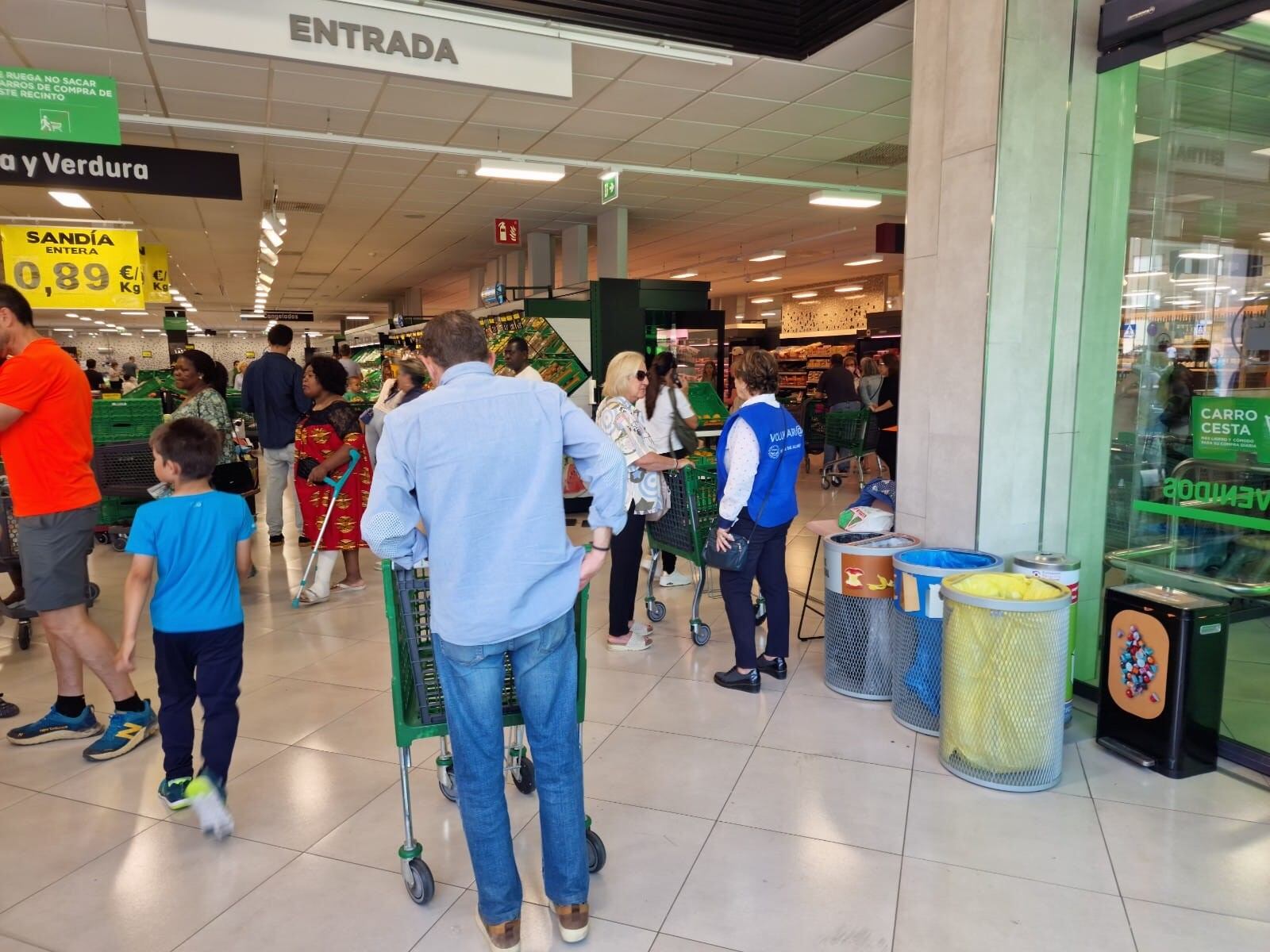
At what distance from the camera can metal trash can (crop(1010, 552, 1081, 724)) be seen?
3.10 metres

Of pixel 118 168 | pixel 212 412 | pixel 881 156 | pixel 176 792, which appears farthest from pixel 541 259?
pixel 176 792

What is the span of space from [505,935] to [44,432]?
246 centimetres

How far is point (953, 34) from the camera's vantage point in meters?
3.38

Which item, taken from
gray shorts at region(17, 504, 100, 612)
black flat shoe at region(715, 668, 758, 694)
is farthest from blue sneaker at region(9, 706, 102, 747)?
black flat shoe at region(715, 668, 758, 694)

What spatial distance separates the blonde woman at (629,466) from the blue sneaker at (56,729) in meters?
2.25

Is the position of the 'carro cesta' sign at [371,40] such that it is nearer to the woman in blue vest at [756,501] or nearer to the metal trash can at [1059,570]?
the woman in blue vest at [756,501]

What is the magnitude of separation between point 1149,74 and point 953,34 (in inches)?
30.2

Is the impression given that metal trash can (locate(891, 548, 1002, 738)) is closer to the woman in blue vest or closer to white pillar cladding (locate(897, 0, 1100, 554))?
white pillar cladding (locate(897, 0, 1100, 554))

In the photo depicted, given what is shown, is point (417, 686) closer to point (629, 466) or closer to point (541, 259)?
point (629, 466)

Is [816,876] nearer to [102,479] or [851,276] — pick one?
[102,479]

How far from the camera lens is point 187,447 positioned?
8.32 feet

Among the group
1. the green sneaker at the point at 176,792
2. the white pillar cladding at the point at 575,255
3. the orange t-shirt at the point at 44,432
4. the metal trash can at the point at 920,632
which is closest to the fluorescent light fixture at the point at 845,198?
the white pillar cladding at the point at 575,255

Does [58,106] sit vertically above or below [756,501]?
above

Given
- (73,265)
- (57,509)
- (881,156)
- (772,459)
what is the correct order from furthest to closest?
(73,265), (881,156), (772,459), (57,509)
